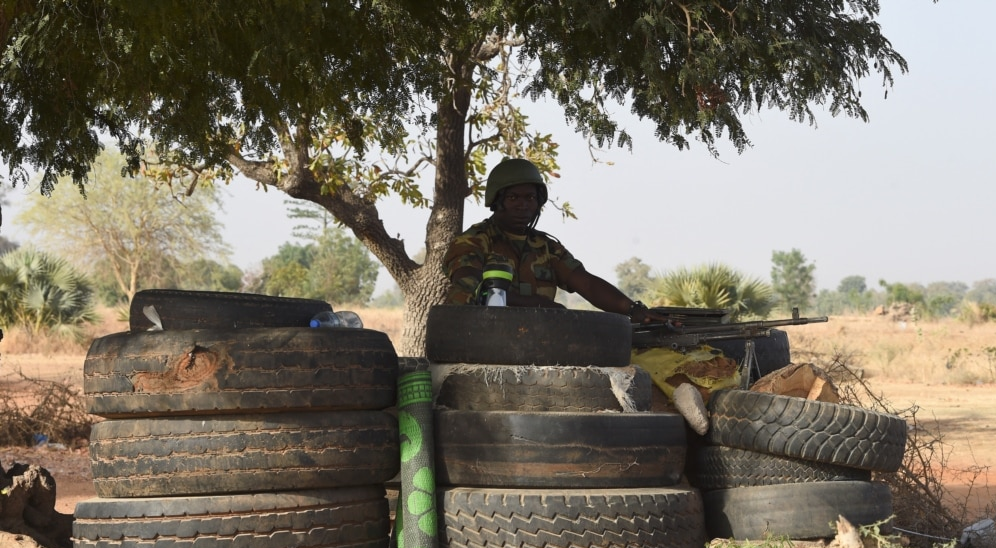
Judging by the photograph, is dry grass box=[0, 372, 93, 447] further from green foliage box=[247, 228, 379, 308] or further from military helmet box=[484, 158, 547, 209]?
green foliage box=[247, 228, 379, 308]

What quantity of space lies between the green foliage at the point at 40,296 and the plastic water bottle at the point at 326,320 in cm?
1767

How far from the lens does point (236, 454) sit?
13.6ft

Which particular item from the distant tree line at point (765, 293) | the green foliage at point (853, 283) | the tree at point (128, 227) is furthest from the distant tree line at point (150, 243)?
the green foliage at point (853, 283)

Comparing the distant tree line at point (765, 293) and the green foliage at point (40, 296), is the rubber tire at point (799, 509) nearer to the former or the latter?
the distant tree line at point (765, 293)

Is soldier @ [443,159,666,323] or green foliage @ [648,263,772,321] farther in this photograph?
green foliage @ [648,263,772,321]

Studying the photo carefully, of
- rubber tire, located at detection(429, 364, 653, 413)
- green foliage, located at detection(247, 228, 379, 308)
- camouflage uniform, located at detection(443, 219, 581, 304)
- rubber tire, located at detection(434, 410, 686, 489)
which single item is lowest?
rubber tire, located at detection(434, 410, 686, 489)

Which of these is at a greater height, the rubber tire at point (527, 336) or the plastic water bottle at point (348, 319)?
the plastic water bottle at point (348, 319)

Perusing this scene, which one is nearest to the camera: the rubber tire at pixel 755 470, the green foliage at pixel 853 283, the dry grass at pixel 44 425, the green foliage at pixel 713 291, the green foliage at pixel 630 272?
the rubber tire at pixel 755 470

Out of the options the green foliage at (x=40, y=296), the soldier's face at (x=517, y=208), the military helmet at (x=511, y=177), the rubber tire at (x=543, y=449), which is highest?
the green foliage at (x=40, y=296)

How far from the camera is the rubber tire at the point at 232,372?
4.17 metres

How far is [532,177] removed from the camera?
6.23m

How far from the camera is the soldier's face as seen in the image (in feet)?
20.5

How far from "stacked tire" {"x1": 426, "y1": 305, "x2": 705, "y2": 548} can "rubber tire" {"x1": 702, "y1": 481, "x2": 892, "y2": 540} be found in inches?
9.1

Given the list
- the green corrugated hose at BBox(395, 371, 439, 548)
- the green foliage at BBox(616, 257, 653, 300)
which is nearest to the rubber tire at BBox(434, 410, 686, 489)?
the green corrugated hose at BBox(395, 371, 439, 548)
